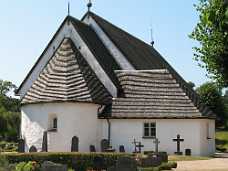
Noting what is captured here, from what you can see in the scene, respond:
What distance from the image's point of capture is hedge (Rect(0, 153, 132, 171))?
2525 centimetres

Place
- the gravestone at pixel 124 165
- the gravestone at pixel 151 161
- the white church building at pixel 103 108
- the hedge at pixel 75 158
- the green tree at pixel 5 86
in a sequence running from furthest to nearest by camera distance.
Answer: the green tree at pixel 5 86, the white church building at pixel 103 108, the gravestone at pixel 151 161, the hedge at pixel 75 158, the gravestone at pixel 124 165

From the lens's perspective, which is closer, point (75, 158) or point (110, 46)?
point (75, 158)

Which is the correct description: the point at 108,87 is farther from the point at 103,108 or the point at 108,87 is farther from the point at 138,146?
the point at 138,146

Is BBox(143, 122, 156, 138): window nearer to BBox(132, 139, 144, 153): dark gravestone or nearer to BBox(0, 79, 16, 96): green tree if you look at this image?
BBox(132, 139, 144, 153): dark gravestone

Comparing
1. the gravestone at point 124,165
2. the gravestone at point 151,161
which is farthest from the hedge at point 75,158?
the gravestone at point 124,165

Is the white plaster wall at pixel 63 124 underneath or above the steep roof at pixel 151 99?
underneath

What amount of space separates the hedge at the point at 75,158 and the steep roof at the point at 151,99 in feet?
34.9

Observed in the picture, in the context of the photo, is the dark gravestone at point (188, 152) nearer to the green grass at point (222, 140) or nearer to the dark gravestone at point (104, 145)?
the dark gravestone at point (104, 145)

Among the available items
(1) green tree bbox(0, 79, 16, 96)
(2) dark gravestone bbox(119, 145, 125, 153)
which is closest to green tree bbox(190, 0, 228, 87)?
(2) dark gravestone bbox(119, 145, 125, 153)

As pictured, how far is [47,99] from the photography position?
117 feet

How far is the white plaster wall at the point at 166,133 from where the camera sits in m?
35.8

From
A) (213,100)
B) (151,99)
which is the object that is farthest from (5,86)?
(151,99)

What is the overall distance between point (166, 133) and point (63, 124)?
7.63 m

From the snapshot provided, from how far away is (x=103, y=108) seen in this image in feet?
123
